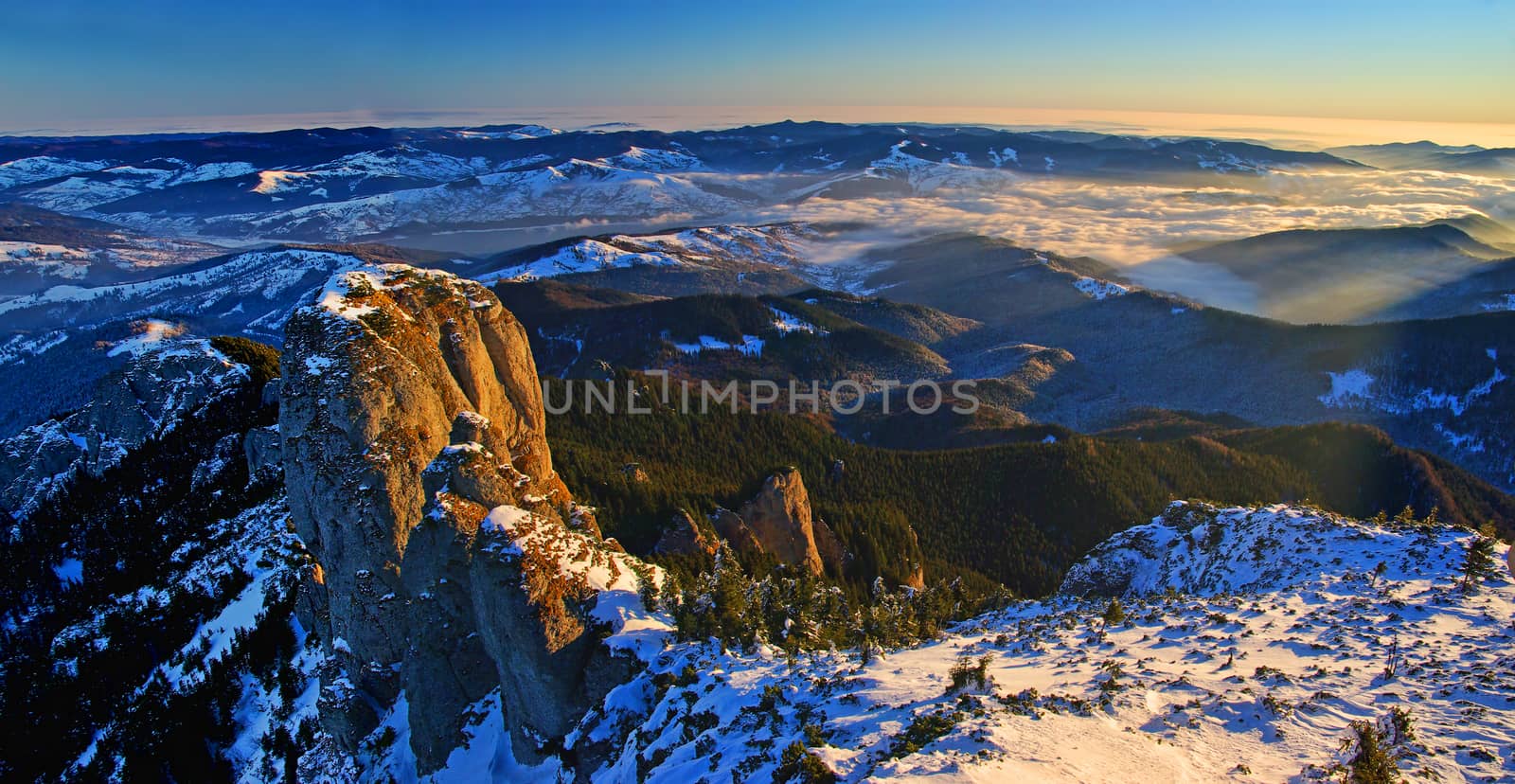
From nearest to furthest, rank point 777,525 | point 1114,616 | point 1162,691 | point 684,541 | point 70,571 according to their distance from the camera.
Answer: point 1162,691 < point 1114,616 < point 684,541 < point 777,525 < point 70,571

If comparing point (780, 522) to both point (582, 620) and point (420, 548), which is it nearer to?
point (582, 620)

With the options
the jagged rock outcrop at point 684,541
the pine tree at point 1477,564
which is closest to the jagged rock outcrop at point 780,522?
the jagged rock outcrop at point 684,541

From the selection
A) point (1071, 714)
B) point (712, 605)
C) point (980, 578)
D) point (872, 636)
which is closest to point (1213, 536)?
point (980, 578)

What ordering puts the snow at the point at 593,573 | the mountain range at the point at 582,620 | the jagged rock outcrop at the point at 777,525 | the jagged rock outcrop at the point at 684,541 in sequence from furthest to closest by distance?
the jagged rock outcrop at the point at 777,525, the jagged rock outcrop at the point at 684,541, the snow at the point at 593,573, the mountain range at the point at 582,620

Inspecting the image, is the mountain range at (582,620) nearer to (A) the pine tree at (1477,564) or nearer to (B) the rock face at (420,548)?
(B) the rock face at (420,548)

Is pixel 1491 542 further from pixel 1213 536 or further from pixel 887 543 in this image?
pixel 887 543

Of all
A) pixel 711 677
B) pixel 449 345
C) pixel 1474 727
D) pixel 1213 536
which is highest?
pixel 449 345

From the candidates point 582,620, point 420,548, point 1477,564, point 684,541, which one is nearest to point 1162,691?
point 582,620
